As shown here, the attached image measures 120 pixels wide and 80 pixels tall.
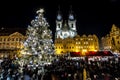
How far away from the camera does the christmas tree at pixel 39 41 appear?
36.4 metres

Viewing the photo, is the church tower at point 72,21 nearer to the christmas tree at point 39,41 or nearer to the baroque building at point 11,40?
the baroque building at point 11,40

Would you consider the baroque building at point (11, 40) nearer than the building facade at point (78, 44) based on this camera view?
Yes

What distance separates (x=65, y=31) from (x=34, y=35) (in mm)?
66824

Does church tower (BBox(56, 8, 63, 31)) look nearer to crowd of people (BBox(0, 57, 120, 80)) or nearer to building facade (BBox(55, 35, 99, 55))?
building facade (BBox(55, 35, 99, 55))

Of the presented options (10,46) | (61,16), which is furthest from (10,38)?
(61,16)

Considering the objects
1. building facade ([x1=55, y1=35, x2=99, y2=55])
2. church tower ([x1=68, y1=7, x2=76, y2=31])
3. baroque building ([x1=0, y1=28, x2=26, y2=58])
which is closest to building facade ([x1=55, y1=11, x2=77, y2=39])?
church tower ([x1=68, y1=7, x2=76, y2=31])

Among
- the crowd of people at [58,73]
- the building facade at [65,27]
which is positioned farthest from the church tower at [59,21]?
the crowd of people at [58,73]

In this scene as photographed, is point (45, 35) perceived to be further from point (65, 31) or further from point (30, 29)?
point (65, 31)

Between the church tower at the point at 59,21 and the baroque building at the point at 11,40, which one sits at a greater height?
the church tower at the point at 59,21

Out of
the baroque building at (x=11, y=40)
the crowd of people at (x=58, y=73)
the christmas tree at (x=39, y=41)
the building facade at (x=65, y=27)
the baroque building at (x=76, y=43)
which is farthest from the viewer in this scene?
the building facade at (x=65, y=27)

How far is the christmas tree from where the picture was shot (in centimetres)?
3638

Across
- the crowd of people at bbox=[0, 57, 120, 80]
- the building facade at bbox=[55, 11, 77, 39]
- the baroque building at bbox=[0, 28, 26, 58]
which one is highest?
the building facade at bbox=[55, 11, 77, 39]

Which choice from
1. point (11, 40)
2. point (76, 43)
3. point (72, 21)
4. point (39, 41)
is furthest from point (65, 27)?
point (39, 41)

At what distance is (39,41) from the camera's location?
3688cm
